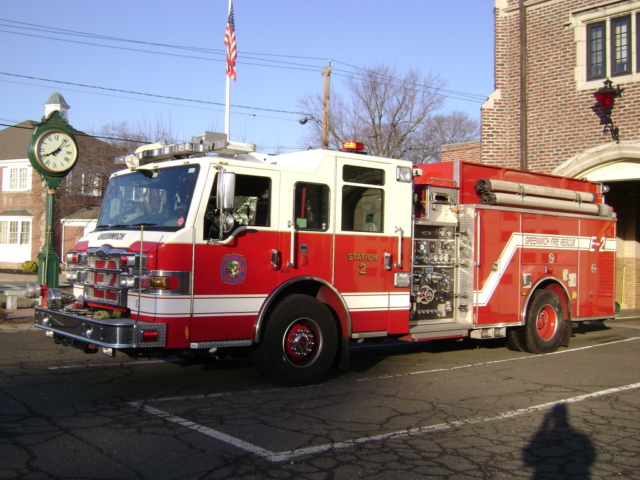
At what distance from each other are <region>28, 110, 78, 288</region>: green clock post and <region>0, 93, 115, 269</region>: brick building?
70.2ft

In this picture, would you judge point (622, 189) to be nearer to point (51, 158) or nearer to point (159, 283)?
point (51, 158)

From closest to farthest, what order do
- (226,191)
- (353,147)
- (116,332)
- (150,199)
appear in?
(116,332)
(226,191)
(150,199)
(353,147)

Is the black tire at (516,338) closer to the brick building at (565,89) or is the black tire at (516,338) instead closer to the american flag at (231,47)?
the brick building at (565,89)

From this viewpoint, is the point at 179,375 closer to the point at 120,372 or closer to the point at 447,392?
the point at 120,372

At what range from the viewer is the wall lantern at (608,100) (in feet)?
49.4

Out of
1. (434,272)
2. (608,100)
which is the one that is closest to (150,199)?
(434,272)

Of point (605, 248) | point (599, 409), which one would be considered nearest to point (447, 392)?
point (599, 409)

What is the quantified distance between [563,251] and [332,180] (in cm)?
505

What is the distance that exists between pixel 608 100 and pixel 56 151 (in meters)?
12.2

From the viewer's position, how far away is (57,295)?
762cm

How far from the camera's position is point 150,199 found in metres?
7.39

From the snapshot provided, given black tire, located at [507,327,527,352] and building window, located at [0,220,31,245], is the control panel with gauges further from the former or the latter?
building window, located at [0,220,31,245]

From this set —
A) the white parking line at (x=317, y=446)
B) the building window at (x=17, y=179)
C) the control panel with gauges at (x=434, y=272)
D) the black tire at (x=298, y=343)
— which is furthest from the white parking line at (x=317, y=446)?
the building window at (x=17, y=179)

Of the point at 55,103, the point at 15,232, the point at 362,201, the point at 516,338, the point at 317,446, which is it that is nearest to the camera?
the point at 317,446
